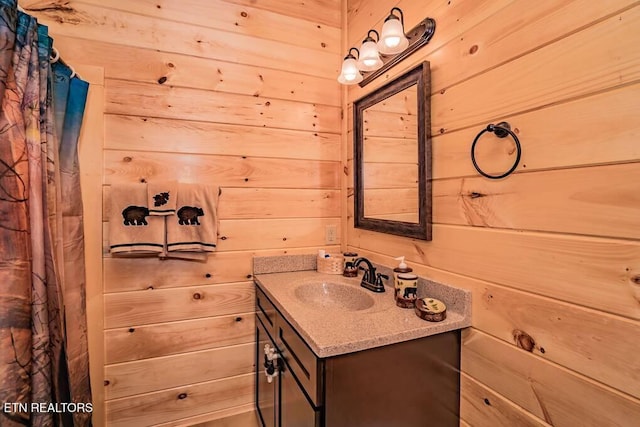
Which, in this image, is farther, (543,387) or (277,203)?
(277,203)

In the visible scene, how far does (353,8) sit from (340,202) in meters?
1.06

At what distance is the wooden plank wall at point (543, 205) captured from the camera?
62 cm

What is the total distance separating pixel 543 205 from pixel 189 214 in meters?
1.32

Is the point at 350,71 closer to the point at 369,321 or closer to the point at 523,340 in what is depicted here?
the point at 369,321

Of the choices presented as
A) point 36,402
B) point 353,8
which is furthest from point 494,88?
point 36,402

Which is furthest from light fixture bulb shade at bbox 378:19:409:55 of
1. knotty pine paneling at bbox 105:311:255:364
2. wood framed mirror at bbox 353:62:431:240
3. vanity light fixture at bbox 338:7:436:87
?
knotty pine paneling at bbox 105:311:255:364

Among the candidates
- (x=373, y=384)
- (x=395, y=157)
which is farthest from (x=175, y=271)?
(x=395, y=157)

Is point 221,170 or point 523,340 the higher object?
point 221,170

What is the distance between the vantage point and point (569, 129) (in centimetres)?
70

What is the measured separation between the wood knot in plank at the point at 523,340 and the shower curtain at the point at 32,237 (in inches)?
58.9

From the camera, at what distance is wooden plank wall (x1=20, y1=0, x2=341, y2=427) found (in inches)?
51.8

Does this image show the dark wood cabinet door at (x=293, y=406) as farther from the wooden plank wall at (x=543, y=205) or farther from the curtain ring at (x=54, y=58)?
the curtain ring at (x=54, y=58)

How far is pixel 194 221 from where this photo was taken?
1.36m

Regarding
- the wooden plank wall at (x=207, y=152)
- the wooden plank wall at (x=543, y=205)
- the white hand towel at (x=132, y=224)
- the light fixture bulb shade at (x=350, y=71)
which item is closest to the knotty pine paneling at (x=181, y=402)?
the wooden plank wall at (x=207, y=152)
